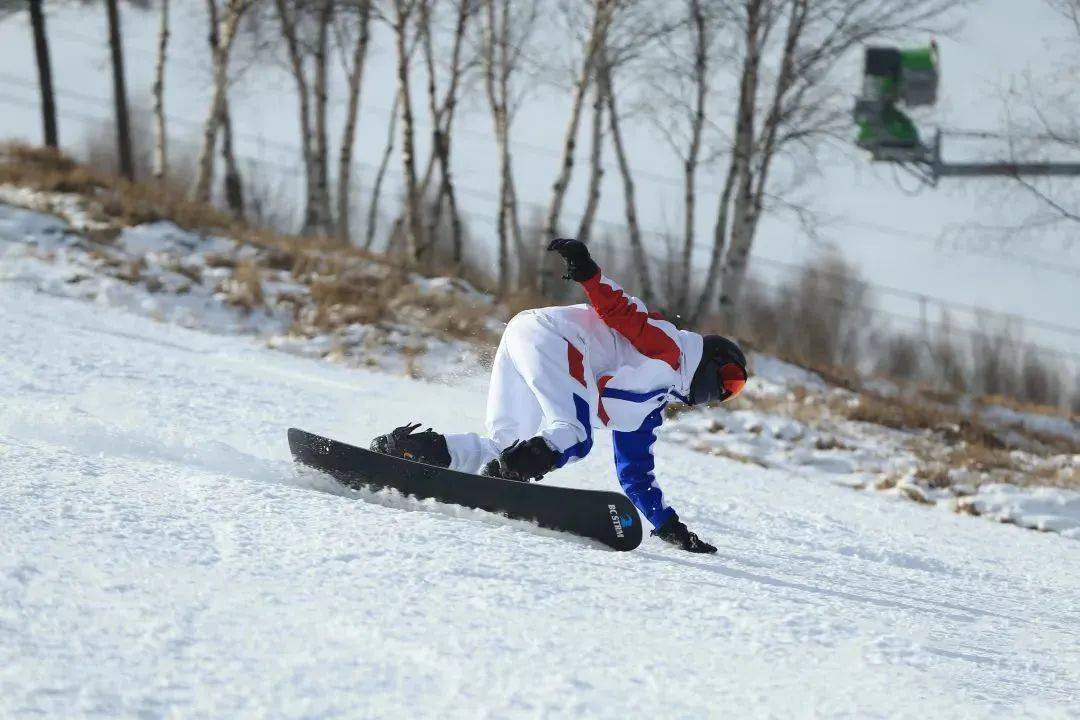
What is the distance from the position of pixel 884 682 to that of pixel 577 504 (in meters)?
1.51

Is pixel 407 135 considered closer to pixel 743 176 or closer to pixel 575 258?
pixel 743 176

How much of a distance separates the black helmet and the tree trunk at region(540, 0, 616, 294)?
10779 millimetres

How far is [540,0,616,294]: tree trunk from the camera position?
14766 mm

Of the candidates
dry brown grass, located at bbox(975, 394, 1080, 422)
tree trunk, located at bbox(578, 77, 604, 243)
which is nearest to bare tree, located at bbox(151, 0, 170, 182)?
tree trunk, located at bbox(578, 77, 604, 243)

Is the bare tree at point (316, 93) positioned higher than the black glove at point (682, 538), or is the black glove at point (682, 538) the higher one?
the bare tree at point (316, 93)

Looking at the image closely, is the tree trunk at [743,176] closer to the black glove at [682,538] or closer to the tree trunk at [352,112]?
the tree trunk at [352,112]

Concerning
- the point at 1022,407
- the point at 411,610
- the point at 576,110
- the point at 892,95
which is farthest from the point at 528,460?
the point at 892,95

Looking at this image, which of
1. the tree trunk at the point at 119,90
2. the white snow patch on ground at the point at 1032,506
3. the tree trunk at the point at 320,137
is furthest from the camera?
the tree trunk at the point at 119,90

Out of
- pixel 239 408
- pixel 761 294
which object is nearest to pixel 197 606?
pixel 239 408

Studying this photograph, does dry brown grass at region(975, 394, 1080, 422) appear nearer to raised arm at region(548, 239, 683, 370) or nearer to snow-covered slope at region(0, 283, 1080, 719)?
snow-covered slope at region(0, 283, 1080, 719)

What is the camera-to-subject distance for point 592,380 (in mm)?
4387

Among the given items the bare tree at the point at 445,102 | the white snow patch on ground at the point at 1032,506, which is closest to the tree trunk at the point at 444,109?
the bare tree at the point at 445,102

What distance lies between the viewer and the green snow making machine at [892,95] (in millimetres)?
17234

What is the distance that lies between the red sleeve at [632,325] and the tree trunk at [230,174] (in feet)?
53.5
